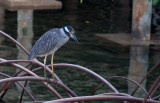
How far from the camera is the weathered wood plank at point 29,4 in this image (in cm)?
1364

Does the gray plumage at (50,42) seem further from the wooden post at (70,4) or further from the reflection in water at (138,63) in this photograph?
the wooden post at (70,4)

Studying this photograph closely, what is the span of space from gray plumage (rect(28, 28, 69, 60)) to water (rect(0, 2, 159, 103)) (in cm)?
188

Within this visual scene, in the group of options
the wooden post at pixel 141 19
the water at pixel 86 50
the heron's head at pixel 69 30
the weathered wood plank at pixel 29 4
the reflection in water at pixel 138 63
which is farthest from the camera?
the weathered wood plank at pixel 29 4

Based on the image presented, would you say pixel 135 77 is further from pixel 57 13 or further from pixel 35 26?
pixel 57 13

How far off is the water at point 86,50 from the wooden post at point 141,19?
0.45 metres

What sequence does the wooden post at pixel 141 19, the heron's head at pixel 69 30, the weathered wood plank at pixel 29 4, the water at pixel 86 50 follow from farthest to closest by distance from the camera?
Result: 1. the weathered wood plank at pixel 29 4
2. the wooden post at pixel 141 19
3. the water at pixel 86 50
4. the heron's head at pixel 69 30

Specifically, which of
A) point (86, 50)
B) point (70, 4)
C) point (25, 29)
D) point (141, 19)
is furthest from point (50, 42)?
point (70, 4)

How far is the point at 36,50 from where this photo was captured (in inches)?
170

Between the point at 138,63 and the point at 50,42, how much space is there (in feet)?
14.8

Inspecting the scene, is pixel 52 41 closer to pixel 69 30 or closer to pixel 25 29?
pixel 69 30

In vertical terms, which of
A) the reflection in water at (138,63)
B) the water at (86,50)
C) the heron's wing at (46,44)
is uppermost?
the heron's wing at (46,44)


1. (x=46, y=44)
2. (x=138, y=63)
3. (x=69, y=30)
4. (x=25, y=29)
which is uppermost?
(x=69, y=30)

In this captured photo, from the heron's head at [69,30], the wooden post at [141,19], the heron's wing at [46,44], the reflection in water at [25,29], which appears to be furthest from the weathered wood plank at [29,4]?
the heron's head at [69,30]

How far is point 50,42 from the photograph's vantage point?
4.23m
